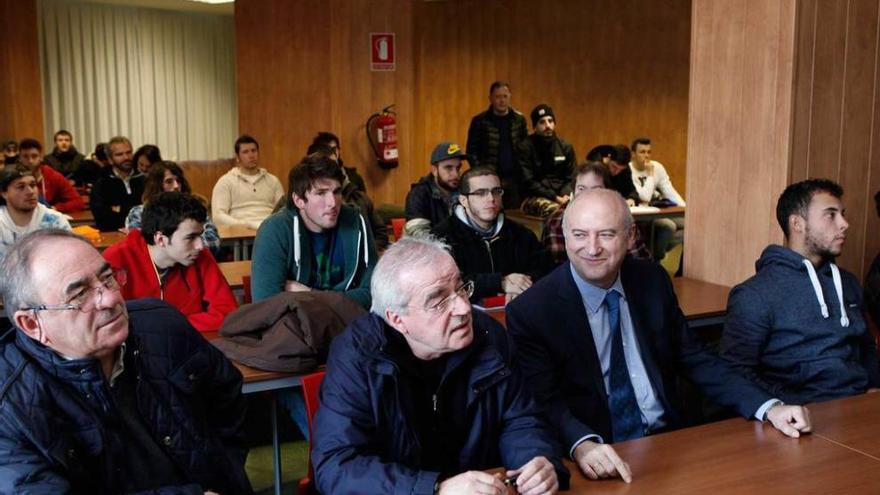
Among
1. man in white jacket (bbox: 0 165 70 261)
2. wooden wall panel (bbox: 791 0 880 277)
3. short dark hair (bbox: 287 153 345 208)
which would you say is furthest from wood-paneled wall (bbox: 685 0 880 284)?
man in white jacket (bbox: 0 165 70 261)

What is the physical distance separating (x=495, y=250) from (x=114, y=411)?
9.30 ft

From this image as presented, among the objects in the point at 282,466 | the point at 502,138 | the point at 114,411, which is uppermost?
the point at 502,138

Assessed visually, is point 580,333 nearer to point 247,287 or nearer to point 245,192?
point 247,287

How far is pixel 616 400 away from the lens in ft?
9.34

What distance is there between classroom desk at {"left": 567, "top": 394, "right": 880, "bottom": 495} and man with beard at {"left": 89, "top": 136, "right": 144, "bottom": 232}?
585cm

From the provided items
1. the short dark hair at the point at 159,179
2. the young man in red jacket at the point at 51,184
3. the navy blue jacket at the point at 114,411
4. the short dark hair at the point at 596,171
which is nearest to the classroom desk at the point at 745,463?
the navy blue jacket at the point at 114,411

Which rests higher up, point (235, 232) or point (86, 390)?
point (86, 390)

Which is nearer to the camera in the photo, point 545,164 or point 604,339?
point 604,339

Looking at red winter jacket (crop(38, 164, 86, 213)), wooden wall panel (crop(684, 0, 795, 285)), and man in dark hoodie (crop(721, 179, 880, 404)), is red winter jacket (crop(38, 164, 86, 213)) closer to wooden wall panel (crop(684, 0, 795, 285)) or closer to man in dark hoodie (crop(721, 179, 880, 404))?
wooden wall panel (crop(684, 0, 795, 285))

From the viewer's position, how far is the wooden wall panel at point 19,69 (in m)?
10.6

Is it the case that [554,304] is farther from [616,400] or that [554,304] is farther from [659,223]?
[659,223]

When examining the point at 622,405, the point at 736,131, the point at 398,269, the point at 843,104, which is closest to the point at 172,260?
the point at 398,269

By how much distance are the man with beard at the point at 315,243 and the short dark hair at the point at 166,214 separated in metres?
0.41

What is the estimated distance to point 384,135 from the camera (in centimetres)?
973
